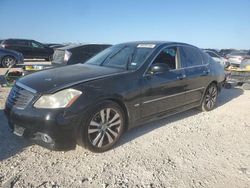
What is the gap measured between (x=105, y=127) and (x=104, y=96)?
19.5 inches

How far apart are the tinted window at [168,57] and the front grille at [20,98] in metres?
2.22

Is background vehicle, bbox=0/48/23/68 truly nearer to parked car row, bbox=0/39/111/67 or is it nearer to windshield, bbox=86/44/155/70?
parked car row, bbox=0/39/111/67

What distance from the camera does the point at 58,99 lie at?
3492 mm

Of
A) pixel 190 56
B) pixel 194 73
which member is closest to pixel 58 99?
pixel 194 73

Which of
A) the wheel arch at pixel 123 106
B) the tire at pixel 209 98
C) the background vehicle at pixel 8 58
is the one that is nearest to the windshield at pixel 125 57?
the wheel arch at pixel 123 106

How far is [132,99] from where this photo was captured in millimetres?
4133

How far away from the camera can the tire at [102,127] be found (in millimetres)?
3644

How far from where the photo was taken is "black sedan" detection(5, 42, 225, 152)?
3.47 metres

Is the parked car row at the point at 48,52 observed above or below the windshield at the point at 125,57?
below

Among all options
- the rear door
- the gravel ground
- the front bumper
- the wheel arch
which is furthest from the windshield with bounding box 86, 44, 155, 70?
the front bumper

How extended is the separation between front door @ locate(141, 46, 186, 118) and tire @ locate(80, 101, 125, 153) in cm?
56

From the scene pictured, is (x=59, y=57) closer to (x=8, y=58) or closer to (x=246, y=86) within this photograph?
(x=8, y=58)

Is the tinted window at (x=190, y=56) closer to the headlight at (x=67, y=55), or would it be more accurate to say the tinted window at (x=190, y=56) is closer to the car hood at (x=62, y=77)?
the car hood at (x=62, y=77)

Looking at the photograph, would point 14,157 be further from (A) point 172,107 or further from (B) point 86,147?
(A) point 172,107
